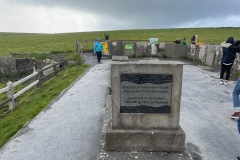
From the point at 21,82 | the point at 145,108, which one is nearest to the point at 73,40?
the point at 21,82

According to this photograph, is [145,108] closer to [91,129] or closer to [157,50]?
[91,129]

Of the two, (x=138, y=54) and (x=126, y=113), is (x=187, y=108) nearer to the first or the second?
(x=126, y=113)

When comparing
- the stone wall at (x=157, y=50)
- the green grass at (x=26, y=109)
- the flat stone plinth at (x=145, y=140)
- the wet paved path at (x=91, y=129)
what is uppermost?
the stone wall at (x=157, y=50)

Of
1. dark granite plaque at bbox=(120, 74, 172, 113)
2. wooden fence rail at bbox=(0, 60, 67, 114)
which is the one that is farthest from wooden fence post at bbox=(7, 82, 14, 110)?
dark granite plaque at bbox=(120, 74, 172, 113)

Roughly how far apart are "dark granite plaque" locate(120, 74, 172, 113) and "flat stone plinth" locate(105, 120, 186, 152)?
403 mm

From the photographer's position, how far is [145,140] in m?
4.97

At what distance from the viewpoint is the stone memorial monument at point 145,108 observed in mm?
4762

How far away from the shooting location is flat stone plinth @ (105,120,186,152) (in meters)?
4.94

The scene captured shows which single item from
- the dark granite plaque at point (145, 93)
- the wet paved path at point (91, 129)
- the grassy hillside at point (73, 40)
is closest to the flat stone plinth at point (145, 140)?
the wet paved path at point (91, 129)

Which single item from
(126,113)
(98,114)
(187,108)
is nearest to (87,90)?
(98,114)

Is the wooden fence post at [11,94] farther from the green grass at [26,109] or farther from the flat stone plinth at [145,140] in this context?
the flat stone plinth at [145,140]

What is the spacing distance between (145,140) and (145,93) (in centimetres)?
88

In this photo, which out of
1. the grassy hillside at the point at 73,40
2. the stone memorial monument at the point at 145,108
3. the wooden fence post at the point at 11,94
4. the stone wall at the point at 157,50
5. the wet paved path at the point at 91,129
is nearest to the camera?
the stone memorial monument at the point at 145,108

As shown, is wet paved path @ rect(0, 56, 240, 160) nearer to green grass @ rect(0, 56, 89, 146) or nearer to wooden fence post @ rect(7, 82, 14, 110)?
green grass @ rect(0, 56, 89, 146)
